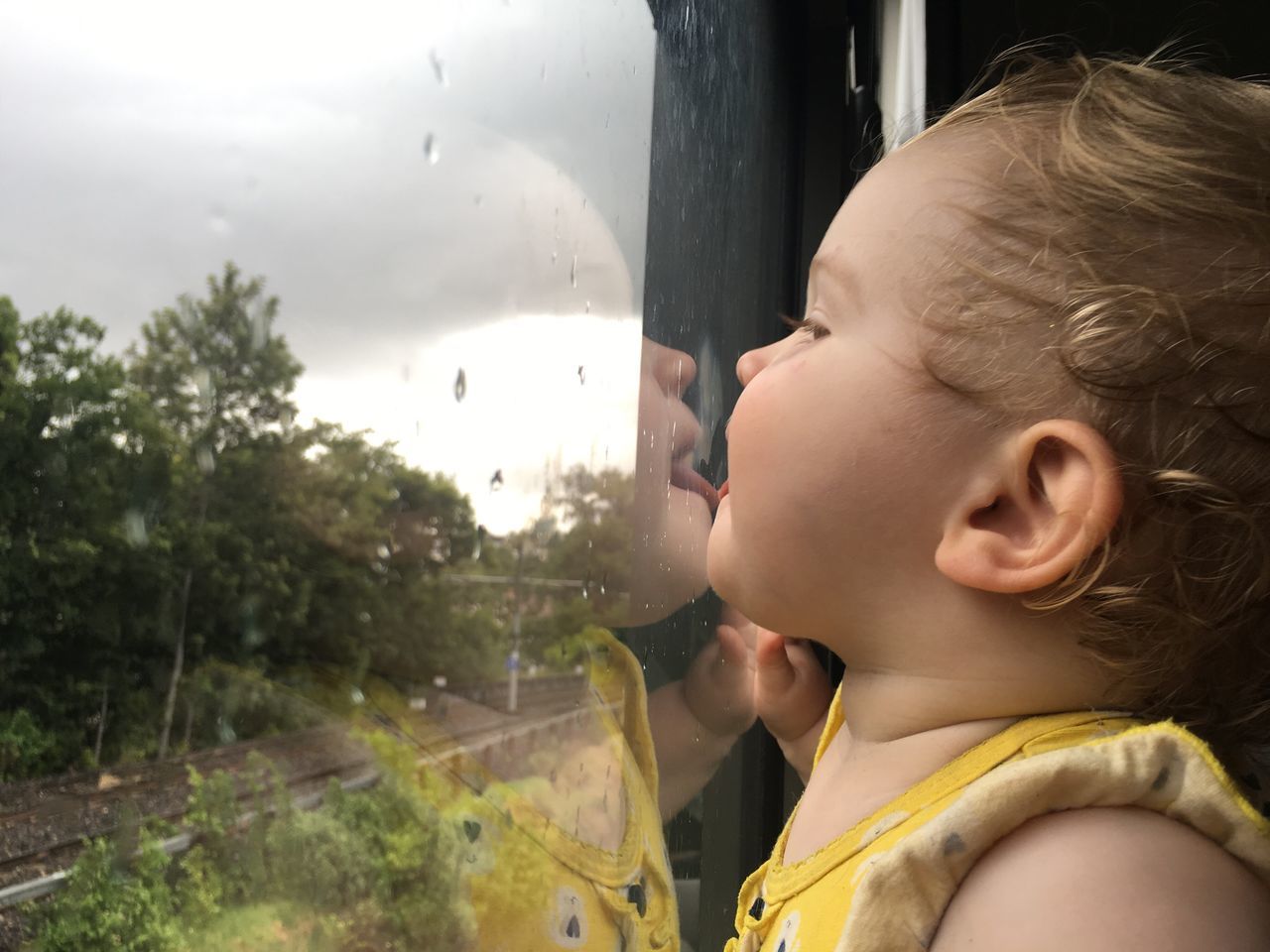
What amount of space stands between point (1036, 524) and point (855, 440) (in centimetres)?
12

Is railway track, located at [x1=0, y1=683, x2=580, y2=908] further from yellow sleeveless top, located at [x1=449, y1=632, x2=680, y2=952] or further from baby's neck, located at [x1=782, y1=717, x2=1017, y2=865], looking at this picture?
baby's neck, located at [x1=782, y1=717, x2=1017, y2=865]

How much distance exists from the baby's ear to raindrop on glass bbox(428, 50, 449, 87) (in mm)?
394

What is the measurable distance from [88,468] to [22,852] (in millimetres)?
85

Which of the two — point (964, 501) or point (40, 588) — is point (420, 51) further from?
point (964, 501)

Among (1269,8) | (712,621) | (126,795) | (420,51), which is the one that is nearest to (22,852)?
(126,795)

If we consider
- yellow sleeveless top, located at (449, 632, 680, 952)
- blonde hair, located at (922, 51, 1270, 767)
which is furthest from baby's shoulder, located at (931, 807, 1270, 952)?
yellow sleeveless top, located at (449, 632, 680, 952)

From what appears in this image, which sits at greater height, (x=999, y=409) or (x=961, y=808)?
(x=999, y=409)

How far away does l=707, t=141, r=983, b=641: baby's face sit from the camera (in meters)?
0.69

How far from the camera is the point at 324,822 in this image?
1.25ft

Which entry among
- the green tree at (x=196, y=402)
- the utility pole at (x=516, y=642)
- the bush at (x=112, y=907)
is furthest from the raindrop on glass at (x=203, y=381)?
the utility pole at (x=516, y=642)

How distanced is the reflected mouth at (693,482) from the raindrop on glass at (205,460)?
692mm

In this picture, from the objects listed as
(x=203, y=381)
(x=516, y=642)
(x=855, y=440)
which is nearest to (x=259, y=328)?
(x=203, y=381)

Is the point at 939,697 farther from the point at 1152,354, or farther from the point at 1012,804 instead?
the point at 1152,354

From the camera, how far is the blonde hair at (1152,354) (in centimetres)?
62
